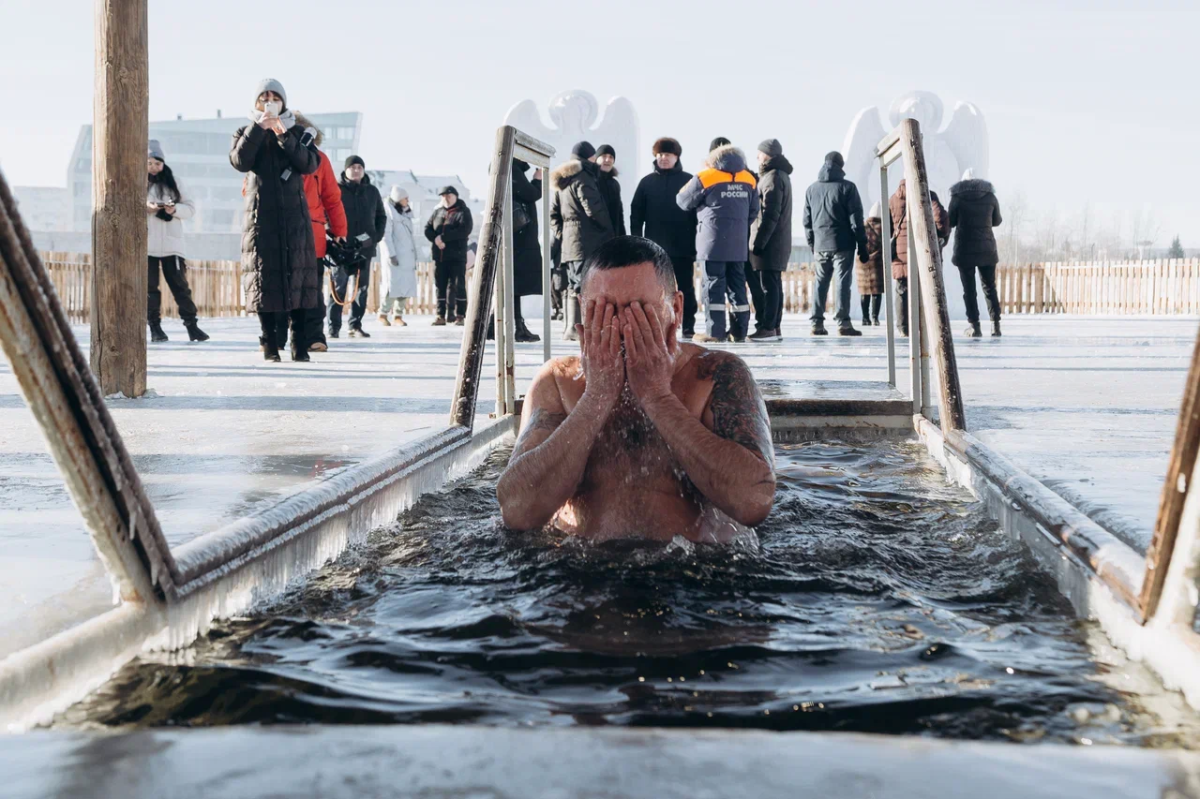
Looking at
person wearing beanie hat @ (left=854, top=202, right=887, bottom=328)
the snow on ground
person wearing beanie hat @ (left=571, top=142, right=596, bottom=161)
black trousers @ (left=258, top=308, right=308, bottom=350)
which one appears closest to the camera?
the snow on ground

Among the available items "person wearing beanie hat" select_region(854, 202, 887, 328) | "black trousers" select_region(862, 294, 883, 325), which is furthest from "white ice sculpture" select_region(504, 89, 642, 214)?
"person wearing beanie hat" select_region(854, 202, 887, 328)

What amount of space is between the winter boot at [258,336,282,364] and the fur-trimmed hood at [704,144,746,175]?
4314 mm

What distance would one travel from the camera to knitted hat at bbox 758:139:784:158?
1122 cm

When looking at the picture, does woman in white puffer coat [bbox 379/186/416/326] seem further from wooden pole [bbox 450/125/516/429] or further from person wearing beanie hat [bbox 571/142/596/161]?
wooden pole [bbox 450/125/516/429]

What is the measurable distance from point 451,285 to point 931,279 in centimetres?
1131

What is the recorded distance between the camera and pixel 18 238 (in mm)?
1537

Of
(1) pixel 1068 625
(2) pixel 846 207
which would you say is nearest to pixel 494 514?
(1) pixel 1068 625

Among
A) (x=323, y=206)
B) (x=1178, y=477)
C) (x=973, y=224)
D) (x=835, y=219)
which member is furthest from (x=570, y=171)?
(x=1178, y=477)

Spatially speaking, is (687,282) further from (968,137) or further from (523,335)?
(968,137)

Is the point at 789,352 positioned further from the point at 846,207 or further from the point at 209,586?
the point at 209,586

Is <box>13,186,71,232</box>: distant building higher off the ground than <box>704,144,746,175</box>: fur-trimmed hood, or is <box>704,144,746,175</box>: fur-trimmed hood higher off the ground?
<box>13,186,71,232</box>: distant building

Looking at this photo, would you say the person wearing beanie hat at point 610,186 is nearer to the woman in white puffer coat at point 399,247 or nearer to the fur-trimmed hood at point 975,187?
the fur-trimmed hood at point 975,187

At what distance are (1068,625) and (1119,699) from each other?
529 mm

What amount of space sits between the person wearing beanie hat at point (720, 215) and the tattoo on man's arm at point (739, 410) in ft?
25.1
